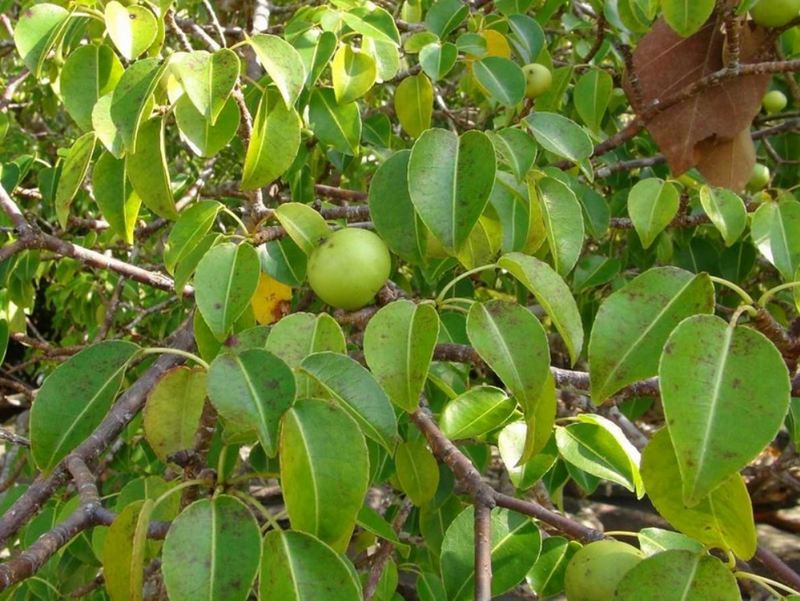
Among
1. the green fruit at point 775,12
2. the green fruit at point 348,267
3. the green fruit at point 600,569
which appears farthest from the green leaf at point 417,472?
the green fruit at point 775,12

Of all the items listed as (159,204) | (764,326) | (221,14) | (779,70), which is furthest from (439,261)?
(221,14)

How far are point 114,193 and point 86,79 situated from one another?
182 mm

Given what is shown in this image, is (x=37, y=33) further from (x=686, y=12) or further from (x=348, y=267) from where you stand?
(x=686, y=12)

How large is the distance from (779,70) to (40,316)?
5.44 metres

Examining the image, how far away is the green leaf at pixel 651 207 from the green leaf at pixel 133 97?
89 cm

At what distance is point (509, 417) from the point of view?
1154 millimetres

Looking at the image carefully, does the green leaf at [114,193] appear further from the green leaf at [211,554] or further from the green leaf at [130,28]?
the green leaf at [211,554]

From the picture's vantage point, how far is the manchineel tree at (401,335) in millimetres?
742

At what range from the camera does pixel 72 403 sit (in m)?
0.92

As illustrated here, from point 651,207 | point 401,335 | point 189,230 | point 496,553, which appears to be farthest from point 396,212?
point 651,207

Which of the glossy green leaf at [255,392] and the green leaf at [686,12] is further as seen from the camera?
the green leaf at [686,12]

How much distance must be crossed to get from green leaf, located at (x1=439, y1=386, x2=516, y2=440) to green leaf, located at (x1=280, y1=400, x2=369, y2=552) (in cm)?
37

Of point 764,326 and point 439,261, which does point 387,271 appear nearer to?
point 439,261

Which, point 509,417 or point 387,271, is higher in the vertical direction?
point 387,271
